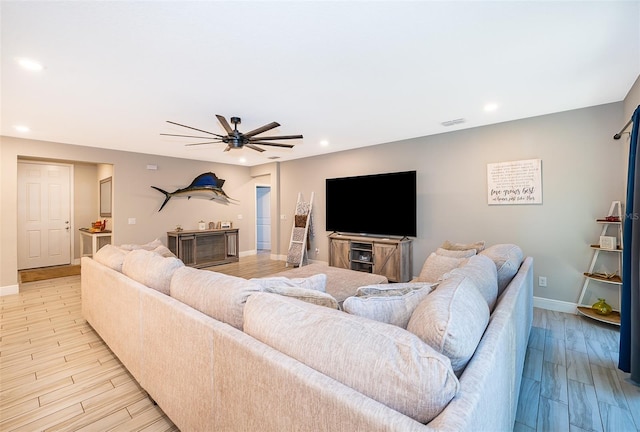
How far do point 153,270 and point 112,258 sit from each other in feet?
3.15

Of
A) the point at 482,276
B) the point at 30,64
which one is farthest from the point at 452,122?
the point at 30,64

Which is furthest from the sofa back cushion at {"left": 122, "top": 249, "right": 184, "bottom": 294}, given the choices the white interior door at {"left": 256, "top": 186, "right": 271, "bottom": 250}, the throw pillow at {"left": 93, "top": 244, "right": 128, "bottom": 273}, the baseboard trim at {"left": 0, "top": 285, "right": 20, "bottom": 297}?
the white interior door at {"left": 256, "top": 186, "right": 271, "bottom": 250}

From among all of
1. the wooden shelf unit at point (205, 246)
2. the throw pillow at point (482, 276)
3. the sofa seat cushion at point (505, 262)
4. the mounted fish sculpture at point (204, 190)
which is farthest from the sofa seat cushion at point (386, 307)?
the mounted fish sculpture at point (204, 190)

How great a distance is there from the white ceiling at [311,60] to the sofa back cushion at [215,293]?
161 cm

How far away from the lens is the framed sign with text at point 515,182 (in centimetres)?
367

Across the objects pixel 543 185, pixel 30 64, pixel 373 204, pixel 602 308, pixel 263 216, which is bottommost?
pixel 602 308

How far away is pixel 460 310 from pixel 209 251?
629 cm

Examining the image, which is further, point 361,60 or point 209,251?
point 209,251

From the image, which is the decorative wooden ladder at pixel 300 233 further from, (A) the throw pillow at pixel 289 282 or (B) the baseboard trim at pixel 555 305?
(A) the throw pillow at pixel 289 282

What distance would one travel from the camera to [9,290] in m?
4.38

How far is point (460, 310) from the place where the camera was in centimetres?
106

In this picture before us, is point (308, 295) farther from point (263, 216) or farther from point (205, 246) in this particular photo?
point (263, 216)

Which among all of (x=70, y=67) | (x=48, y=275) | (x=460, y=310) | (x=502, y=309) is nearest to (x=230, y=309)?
(x=460, y=310)

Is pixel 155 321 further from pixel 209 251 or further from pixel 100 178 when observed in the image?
pixel 100 178
